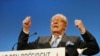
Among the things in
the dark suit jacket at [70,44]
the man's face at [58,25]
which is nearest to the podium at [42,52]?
the dark suit jacket at [70,44]

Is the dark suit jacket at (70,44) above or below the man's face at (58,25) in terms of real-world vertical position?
below

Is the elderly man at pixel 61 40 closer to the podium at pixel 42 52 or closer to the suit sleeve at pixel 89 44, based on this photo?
the suit sleeve at pixel 89 44

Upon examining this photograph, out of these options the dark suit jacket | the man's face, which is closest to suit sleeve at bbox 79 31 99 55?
the dark suit jacket

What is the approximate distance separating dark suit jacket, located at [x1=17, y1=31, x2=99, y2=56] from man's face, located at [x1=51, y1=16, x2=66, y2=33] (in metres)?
0.07

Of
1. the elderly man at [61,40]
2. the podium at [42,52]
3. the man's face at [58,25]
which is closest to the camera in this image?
the podium at [42,52]

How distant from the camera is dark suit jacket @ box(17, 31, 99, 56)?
162 cm

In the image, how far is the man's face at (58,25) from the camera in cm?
181

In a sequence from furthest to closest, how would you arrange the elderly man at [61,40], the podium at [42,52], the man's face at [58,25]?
the man's face at [58,25] → the elderly man at [61,40] → the podium at [42,52]

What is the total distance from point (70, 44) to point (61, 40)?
18 centimetres

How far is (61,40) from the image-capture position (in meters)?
1.76

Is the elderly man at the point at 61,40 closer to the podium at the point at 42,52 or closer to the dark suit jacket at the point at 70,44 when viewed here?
the dark suit jacket at the point at 70,44

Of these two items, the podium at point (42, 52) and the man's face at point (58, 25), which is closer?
the podium at point (42, 52)

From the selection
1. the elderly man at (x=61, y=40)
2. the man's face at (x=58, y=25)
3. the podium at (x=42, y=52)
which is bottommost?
the podium at (x=42, y=52)

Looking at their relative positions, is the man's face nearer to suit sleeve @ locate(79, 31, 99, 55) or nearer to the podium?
suit sleeve @ locate(79, 31, 99, 55)
